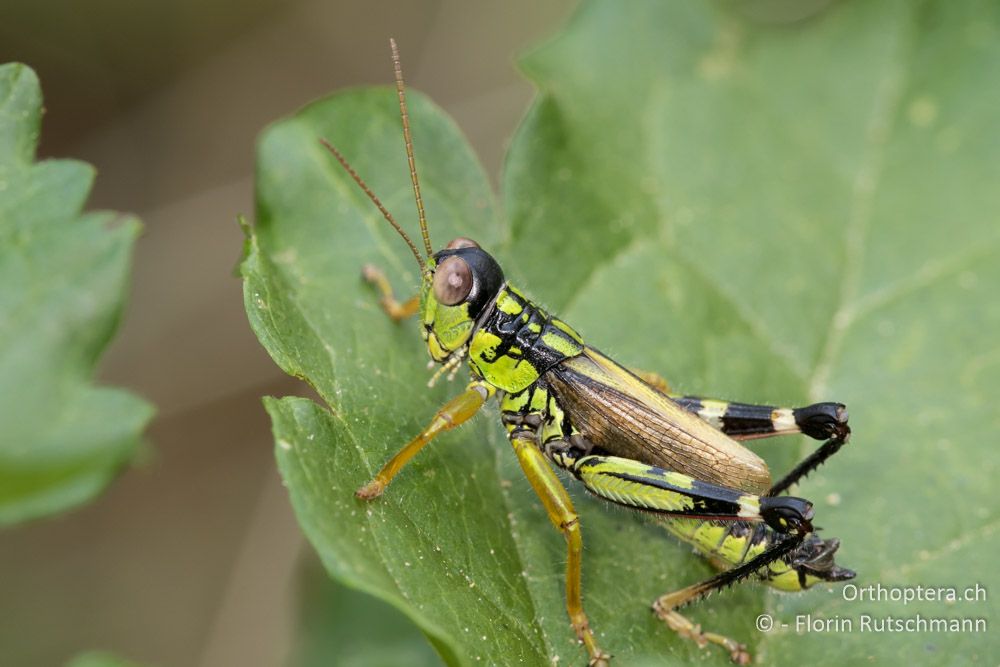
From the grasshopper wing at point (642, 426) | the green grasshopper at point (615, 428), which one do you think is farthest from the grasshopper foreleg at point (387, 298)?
the grasshopper wing at point (642, 426)

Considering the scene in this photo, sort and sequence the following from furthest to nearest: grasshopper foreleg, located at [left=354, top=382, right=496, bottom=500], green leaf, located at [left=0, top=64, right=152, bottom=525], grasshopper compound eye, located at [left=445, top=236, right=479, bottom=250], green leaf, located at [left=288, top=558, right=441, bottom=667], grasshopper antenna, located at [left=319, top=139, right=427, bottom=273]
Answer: green leaf, located at [left=288, top=558, right=441, bottom=667] → grasshopper compound eye, located at [left=445, top=236, right=479, bottom=250] → grasshopper antenna, located at [left=319, top=139, right=427, bottom=273] → grasshopper foreleg, located at [left=354, top=382, right=496, bottom=500] → green leaf, located at [left=0, top=64, right=152, bottom=525]

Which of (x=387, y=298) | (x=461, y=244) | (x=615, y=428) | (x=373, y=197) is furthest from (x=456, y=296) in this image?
(x=615, y=428)

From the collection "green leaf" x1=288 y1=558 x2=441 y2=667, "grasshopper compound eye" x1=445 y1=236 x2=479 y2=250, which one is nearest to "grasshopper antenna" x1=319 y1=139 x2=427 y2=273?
"grasshopper compound eye" x1=445 y1=236 x2=479 y2=250

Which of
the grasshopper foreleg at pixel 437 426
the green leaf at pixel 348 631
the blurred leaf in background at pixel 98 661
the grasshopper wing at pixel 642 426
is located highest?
the grasshopper wing at pixel 642 426

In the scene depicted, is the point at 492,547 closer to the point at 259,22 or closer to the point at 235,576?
the point at 235,576

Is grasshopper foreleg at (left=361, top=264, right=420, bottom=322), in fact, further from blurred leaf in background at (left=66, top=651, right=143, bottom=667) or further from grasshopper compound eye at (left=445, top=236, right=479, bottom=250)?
blurred leaf in background at (left=66, top=651, right=143, bottom=667)

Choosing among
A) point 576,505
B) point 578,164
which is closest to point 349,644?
point 576,505

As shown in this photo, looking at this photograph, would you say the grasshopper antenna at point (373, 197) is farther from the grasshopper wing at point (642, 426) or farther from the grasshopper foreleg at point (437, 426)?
the grasshopper wing at point (642, 426)
